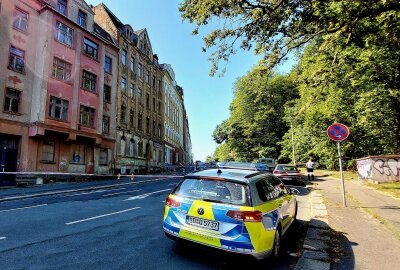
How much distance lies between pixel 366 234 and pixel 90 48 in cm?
2697

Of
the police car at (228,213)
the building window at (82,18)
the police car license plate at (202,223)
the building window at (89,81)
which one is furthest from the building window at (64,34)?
the police car license plate at (202,223)

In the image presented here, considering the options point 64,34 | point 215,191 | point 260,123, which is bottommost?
point 215,191

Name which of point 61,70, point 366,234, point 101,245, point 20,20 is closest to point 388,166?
point 366,234

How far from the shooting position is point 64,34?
2317cm

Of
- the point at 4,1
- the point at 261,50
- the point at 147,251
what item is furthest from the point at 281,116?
the point at 147,251

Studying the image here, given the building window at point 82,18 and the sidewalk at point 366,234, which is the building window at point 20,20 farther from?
the sidewalk at point 366,234

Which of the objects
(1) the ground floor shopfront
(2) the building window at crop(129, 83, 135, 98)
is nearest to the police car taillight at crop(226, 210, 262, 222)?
(1) the ground floor shopfront

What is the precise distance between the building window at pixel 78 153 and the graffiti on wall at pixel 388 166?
23.3m

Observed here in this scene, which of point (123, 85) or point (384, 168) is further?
point (123, 85)

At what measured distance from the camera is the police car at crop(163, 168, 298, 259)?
171 inches

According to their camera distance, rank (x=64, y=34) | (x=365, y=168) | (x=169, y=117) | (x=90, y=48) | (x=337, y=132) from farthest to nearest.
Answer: (x=169, y=117), (x=90, y=48), (x=64, y=34), (x=365, y=168), (x=337, y=132)

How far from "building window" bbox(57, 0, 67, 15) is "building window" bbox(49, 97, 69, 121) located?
791 cm

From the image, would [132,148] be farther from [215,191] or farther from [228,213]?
[228,213]

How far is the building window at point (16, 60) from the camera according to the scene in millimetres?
19016
